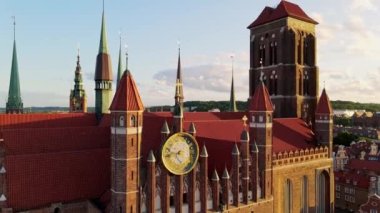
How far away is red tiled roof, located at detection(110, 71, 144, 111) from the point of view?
25.2 meters

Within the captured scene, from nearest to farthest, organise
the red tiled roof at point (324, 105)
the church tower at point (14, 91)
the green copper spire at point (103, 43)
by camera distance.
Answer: the red tiled roof at point (324, 105)
the green copper spire at point (103, 43)
the church tower at point (14, 91)

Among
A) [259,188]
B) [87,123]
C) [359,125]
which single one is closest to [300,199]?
[259,188]

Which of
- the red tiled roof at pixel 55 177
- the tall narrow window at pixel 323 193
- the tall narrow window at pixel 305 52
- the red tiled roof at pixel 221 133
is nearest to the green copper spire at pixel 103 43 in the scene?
the red tiled roof at pixel 221 133

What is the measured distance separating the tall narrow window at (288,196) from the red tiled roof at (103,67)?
28303mm

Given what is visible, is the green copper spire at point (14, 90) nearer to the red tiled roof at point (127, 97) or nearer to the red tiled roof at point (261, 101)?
the red tiled roof at point (127, 97)

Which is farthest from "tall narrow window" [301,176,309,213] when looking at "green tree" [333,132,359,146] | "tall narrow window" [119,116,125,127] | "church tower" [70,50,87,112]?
"green tree" [333,132,359,146]

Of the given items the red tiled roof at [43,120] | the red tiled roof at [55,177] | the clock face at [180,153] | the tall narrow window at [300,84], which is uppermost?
the tall narrow window at [300,84]

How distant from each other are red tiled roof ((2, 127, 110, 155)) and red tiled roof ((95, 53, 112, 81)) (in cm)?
1871

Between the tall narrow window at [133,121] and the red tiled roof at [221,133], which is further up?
the tall narrow window at [133,121]

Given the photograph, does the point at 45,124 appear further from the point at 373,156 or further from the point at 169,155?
the point at 373,156

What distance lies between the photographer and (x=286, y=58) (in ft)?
157

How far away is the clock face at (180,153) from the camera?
84.8 feet

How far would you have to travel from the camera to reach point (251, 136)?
3403cm

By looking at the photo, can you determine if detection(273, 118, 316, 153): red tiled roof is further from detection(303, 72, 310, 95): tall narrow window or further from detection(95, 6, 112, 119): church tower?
detection(95, 6, 112, 119): church tower
